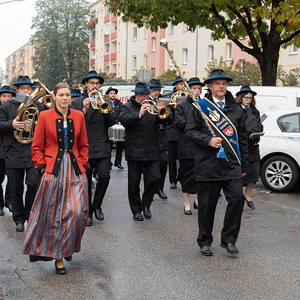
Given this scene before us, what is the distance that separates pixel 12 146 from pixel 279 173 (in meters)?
5.53

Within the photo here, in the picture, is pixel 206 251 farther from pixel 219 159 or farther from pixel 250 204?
pixel 250 204

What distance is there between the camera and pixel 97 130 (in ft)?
24.6

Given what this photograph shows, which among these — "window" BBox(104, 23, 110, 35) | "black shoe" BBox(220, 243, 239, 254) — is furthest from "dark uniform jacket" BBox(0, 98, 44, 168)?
"window" BBox(104, 23, 110, 35)

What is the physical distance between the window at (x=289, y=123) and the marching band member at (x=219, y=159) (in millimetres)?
4757

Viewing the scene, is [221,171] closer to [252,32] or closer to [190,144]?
[190,144]

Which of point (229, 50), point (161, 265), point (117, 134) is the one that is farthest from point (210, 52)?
point (161, 265)

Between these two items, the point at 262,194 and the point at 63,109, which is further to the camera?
the point at 262,194

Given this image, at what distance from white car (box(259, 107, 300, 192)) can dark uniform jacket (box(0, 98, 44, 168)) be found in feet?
16.8

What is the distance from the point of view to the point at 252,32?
17.1 m

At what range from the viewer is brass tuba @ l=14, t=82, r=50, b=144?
681cm

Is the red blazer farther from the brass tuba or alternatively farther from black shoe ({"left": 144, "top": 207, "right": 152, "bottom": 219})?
black shoe ({"left": 144, "top": 207, "right": 152, "bottom": 219})

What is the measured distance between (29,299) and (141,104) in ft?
12.7

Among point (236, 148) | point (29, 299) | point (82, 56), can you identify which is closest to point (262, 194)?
point (236, 148)

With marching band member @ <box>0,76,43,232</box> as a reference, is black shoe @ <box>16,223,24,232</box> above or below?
below
